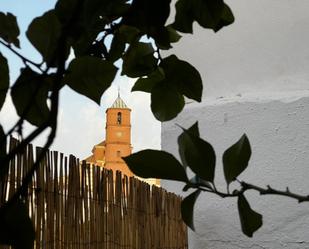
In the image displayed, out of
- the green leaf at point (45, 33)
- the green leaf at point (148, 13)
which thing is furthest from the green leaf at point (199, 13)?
the green leaf at point (45, 33)

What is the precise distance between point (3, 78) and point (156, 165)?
5.6 inches

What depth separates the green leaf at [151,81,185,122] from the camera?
0.58m

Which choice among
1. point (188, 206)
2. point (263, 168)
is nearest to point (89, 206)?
point (263, 168)

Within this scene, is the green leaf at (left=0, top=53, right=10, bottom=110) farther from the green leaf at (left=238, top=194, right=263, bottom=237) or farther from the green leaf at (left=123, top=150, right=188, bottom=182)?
the green leaf at (left=238, top=194, right=263, bottom=237)

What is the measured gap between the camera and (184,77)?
56 cm

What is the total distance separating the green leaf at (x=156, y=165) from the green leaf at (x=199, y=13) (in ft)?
0.42

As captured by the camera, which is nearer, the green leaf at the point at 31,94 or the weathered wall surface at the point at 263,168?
the green leaf at the point at 31,94

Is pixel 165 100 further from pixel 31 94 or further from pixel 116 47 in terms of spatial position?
pixel 31 94

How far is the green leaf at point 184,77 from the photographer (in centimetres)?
56

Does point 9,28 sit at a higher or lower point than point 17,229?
higher

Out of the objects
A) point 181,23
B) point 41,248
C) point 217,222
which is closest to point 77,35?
point 181,23

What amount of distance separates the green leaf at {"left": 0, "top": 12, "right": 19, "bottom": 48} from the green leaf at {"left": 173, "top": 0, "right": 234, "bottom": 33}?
16 centimetres

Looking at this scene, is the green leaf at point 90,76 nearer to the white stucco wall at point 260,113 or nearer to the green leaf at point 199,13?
the green leaf at point 199,13

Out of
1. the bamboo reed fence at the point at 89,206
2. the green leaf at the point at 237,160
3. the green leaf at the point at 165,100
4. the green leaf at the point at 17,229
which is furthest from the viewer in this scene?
the bamboo reed fence at the point at 89,206
